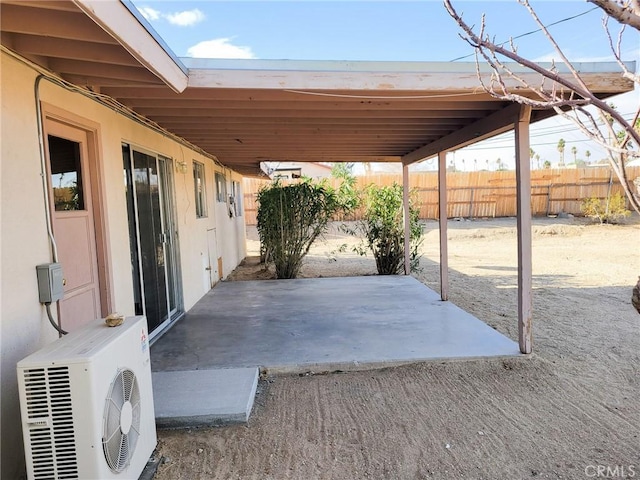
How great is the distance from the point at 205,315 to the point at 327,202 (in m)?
3.88

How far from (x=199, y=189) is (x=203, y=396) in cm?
450

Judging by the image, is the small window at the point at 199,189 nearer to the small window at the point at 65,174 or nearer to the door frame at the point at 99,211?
the door frame at the point at 99,211

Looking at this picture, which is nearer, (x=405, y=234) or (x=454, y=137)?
(x=454, y=137)

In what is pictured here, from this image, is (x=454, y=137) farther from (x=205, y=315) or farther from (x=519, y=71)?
(x=205, y=315)

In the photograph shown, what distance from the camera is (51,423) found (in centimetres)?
172

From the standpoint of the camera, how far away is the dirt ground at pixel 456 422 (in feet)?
7.84

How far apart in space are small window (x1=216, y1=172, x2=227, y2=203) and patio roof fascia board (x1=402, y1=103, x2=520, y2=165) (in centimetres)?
439

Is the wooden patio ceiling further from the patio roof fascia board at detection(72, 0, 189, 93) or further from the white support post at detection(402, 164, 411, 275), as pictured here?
the white support post at detection(402, 164, 411, 275)

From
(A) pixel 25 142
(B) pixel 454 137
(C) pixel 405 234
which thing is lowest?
(C) pixel 405 234

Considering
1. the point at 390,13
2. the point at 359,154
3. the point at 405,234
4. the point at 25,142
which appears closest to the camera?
the point at 25,142

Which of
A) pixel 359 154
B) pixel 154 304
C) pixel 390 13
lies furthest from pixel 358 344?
pixel 359 154

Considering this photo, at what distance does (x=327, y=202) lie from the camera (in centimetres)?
852

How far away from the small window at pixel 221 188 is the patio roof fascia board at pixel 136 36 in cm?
595

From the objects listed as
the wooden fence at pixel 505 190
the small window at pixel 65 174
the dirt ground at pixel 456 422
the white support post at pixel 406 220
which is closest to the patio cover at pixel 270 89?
the small window at pixel 65 174
